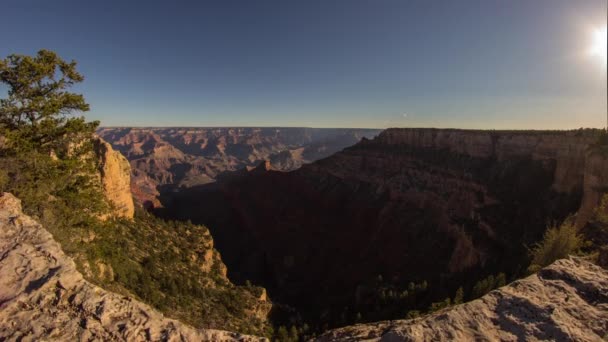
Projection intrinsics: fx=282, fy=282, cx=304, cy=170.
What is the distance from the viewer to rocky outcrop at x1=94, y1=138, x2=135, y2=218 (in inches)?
1391

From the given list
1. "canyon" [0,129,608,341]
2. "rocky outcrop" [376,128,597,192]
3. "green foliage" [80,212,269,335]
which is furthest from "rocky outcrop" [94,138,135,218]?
"rocky outcrop" [376,128,597,192]

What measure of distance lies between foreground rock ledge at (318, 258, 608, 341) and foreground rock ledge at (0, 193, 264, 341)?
5.51 metres

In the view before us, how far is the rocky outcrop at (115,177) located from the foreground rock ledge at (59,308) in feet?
95.0

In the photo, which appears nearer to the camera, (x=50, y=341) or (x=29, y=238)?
(x=50, y=341)

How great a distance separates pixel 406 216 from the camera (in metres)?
56.3

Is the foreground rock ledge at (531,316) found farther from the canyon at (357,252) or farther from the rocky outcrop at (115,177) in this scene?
the rocky outcrop at (115,177)

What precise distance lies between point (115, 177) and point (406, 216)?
49937 mm

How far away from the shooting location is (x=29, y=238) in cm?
955

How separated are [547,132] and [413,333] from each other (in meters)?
55.4

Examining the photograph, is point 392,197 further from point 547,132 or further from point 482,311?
point 482,311

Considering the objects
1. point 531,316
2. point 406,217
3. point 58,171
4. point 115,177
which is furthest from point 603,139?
point 115,177

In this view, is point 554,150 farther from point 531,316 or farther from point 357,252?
point 531,316

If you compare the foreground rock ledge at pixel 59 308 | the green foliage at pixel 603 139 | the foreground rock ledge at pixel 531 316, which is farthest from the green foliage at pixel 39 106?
the green foliage at pixel 603 139

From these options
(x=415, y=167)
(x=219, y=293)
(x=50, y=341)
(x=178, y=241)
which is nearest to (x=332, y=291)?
(x=219, y=293)
